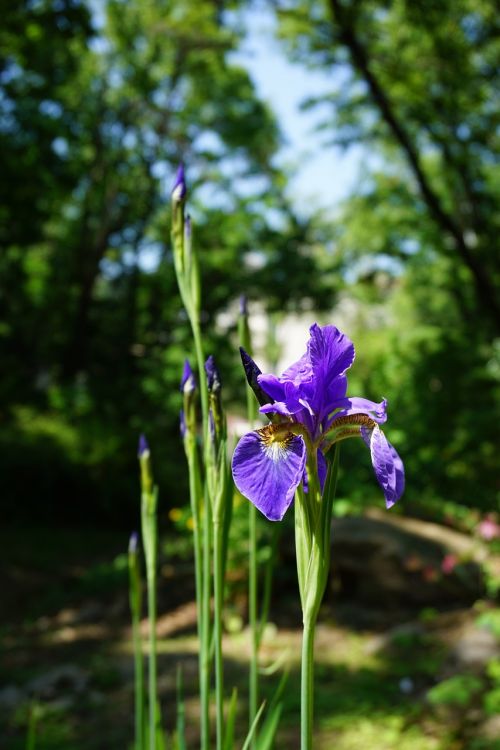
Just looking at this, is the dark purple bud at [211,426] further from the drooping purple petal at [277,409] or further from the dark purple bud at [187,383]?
the drooping purple petal at [277,409]

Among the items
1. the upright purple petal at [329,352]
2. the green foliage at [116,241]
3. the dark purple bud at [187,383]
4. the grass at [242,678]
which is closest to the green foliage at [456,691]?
the grass at [242,678]

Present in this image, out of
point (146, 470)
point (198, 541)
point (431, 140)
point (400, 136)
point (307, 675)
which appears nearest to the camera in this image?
point (307, 675)

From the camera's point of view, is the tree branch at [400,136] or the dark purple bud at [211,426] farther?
the tree branch at [400,136]

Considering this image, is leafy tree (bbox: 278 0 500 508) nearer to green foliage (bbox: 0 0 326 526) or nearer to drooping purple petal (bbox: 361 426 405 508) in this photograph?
green foliage (bbox: 0 0 326 526)

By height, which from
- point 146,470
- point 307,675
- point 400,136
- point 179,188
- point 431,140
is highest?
point 431,140

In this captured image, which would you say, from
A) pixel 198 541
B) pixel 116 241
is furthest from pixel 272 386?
pixel 116 241

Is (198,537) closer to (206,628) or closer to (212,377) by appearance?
(206,628)
